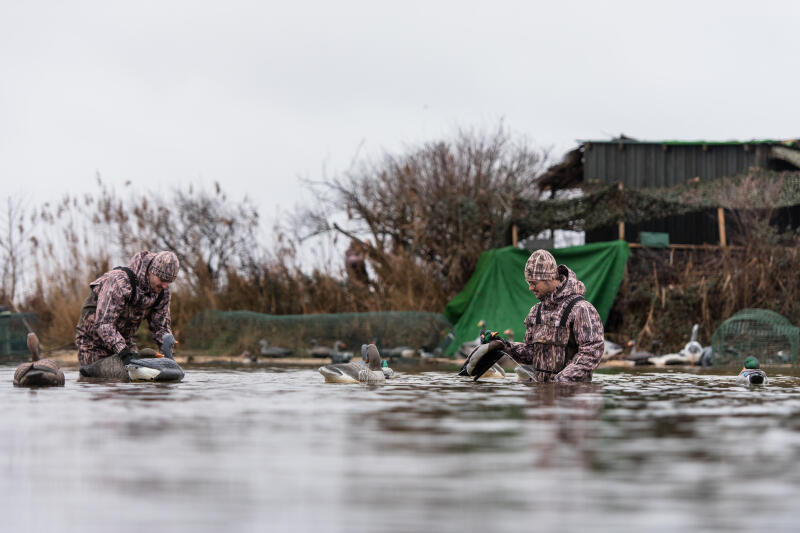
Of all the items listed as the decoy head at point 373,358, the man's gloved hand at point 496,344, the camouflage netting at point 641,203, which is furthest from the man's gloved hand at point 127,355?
the camouflage netting at point 641,203

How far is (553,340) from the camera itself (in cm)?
1136

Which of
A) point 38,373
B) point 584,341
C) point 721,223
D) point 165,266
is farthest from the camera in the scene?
point 721,223

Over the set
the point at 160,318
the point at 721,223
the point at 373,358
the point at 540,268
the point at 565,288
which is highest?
the point at 721,223

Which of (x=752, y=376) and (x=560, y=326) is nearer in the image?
(x=560, y=326)

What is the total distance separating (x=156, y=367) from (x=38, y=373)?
1.20 m

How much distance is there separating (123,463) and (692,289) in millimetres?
20200

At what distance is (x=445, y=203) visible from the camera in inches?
1188

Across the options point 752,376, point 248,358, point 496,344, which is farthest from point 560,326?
point 248,358

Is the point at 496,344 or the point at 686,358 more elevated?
the point at 496,344

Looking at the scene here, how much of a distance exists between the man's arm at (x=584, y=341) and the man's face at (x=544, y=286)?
1.00 feet

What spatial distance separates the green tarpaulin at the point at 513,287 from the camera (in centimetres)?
2472

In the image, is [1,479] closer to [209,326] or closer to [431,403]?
[431,403]

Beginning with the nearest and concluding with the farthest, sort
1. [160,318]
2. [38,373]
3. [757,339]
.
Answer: [38,373] → [160,318] → [757,339]

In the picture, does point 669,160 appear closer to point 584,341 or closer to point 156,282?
point 584,341
